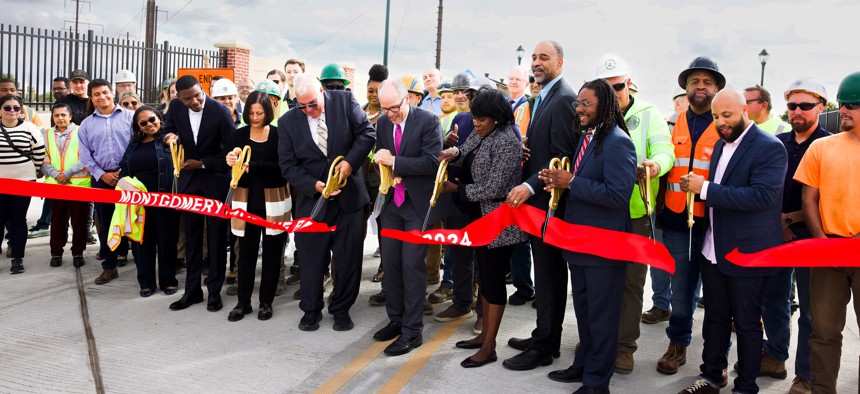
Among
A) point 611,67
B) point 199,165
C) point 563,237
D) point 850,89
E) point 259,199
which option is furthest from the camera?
point 199,165

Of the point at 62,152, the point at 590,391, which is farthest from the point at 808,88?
the point at 62,152

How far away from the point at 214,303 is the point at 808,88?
5234 mm

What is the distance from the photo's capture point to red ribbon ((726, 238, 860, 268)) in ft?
13.0

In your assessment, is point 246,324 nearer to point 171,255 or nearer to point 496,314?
point 171,255

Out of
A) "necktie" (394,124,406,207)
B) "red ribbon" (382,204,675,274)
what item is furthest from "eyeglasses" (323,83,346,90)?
"red ribbon" (382,204,675,274)

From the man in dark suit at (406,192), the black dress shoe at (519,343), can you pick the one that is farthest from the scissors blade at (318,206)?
the black dress shoe at (519,343)

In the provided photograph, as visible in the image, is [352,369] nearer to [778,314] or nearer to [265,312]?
[265,312]

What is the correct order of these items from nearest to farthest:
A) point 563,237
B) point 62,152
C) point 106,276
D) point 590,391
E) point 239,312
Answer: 1. point 590,391
2. point 563,237
3. point 239,312
4. point 106,276
5. point 62,152

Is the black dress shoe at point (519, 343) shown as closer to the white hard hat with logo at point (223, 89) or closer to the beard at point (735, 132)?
the beard at point (735, 132)


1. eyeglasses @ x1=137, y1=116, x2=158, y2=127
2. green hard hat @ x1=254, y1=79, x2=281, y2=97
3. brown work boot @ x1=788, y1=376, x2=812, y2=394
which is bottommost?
brown work boot @ x1=788, y1=376, x2=812, y2=394

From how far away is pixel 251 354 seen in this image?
16.9 ft

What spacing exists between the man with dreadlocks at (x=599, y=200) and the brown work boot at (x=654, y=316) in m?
1.89

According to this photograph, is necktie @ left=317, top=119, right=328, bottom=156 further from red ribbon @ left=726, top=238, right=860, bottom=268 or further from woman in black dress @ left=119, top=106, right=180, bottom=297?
red ribbon @ left=726, top=238, right=860, bottom=268

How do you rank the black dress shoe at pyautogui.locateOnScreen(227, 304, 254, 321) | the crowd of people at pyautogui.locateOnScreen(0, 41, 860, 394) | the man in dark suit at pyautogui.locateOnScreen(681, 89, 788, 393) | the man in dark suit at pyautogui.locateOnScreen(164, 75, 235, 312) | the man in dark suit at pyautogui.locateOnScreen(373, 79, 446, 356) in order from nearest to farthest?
the man in dark suit at pyautogui.locateOnScreen(681, 89, 788, 393) < the crowd of people at pyautogui.locateOnScreen(0, 41, 860, 394) < the man in dark suit at pyautogui.locateOnScreen(373, 79, 446, 356) < the black dress shoe at pyautogui.locateOnScreen(227, 304, 254, 321) < the man in dark suit at pyautogui.locateOnScreen(164, 75, 235, 312)
